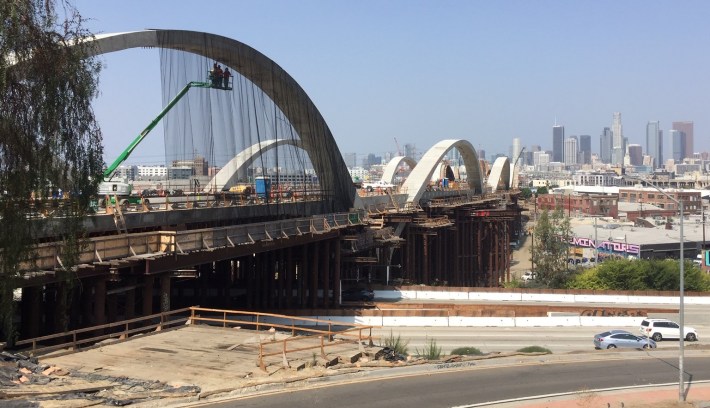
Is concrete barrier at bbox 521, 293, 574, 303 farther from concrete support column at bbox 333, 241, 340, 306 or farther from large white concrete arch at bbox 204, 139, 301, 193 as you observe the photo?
large white concrete arch at bbox 204, 139, 301, 193

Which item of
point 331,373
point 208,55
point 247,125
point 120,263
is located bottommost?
point 331,373

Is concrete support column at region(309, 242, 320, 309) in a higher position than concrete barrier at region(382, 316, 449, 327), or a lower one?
higher

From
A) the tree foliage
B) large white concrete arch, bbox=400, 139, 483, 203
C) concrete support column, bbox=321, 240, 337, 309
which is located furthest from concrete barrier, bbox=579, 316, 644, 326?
large white concrete arch, bbox=400, 139, 483, 203

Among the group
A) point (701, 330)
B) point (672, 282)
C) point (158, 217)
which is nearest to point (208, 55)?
point (158, 217)

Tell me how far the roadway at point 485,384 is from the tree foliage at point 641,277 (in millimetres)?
39504

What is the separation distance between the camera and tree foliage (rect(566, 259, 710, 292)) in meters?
62.7

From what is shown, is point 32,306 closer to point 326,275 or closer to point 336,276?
point 326,275

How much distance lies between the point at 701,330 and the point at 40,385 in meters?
37.9

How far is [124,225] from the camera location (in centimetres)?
3042

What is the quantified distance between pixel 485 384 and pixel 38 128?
42.3ft

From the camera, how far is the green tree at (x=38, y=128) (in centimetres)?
1453

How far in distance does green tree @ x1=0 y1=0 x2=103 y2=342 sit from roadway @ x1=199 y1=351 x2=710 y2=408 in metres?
5.63

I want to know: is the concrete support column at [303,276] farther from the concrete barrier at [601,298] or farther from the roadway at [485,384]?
the roadway at [485,384]

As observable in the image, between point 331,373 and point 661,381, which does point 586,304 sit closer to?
point 661,381
